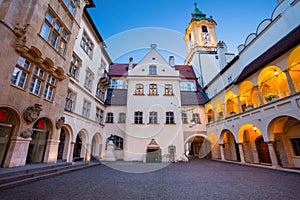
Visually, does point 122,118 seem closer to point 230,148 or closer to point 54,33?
point 54,33

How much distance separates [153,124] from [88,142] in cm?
750

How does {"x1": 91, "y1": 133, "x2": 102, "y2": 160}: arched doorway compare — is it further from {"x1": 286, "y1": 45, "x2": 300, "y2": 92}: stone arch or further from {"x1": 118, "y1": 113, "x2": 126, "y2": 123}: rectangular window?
{"x1": 286, "y1": 45, "x2": 300, "y2": 92}: stone arch

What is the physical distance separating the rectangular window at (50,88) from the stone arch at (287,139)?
1589 cm

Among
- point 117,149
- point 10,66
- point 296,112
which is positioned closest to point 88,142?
point 117,149

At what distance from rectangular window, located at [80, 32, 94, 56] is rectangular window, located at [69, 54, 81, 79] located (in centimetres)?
185

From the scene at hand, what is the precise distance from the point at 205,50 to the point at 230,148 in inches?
791

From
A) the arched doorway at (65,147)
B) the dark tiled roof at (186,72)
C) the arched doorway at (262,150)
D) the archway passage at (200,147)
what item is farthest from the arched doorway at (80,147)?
the dark tiled roof at (186,72)

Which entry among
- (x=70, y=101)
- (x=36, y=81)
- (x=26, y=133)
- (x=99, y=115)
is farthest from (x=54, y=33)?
(x=99, y=115)

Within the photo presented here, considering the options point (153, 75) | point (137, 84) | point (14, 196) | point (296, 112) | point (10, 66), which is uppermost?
point (153, 75)

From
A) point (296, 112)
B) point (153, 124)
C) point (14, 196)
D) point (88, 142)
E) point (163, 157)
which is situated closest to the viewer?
point (14, 196)

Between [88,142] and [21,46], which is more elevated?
[21,46]

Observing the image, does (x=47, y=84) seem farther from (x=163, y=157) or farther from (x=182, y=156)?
(x=182, y=156)

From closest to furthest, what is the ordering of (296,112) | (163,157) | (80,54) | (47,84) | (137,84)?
(296,112)
(47,84)
(80,54)
(163,157)
(137,84)

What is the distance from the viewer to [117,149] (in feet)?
56.9
